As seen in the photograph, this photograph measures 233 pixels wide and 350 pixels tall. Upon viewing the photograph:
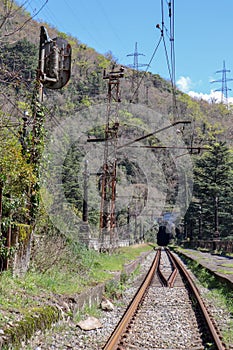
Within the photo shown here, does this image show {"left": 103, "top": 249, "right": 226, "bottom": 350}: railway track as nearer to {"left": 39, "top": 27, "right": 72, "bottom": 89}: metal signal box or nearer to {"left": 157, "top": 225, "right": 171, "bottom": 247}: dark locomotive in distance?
{"left": 39, "top": 27, "right": 72, "bottom": 89}: metal signal box

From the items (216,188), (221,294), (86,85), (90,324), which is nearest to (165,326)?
(90,324)

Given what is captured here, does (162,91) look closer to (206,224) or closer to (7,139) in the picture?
(206,224)

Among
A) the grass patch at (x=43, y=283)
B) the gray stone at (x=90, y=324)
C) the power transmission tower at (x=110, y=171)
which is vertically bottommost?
the gray stone at (x=90, y=324)

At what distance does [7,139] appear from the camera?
898 cm

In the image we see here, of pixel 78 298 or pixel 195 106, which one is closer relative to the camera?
pixel 78 298

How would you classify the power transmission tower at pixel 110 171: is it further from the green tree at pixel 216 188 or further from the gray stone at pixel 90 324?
the green tree at pixel 216 188

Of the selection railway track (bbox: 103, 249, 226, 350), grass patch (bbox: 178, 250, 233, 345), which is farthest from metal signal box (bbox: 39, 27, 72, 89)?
grass patch (bbox: 178, 250, 233, 345)

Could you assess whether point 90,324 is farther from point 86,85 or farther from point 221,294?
point 86,85

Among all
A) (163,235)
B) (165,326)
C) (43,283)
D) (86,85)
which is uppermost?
(86,85)

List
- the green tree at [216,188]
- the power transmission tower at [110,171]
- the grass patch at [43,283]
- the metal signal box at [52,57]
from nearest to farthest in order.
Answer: the grass patch at [43,283]
the metal signal box at [52,57]
the power transmission tower at [110,171]
the green tree at [216,188]

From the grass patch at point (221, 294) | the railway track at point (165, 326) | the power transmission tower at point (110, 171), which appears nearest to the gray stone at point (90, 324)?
the railway track at point (165, 326)

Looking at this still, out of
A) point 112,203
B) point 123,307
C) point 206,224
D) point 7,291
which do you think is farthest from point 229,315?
point 206,224

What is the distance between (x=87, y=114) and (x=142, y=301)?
59811mm

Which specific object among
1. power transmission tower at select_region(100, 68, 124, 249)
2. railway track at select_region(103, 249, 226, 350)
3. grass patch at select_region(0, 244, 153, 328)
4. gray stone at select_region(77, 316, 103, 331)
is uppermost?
power transmission tower at select_region(100, 68, 124, 249)
